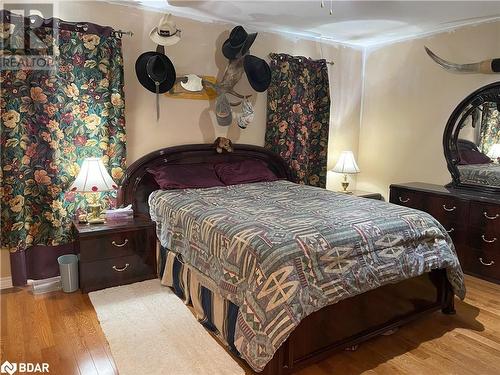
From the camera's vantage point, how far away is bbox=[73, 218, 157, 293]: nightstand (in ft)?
9.62

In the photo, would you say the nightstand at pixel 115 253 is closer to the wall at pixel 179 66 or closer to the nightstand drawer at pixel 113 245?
the nightstand drawer at pixel 113 245

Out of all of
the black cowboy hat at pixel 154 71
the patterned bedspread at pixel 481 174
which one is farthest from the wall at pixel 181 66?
the patterned bedspread at pixel 481 174

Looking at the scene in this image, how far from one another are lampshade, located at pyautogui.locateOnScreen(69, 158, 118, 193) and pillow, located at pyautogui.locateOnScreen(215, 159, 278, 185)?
3.57ft

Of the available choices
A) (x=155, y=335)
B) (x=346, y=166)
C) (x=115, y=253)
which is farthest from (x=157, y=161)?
(x=346, y=166)

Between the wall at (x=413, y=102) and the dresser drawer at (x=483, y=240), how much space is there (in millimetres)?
841

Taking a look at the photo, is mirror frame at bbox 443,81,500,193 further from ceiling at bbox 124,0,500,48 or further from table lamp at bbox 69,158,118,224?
table lamp at bbox 69,158,118,224

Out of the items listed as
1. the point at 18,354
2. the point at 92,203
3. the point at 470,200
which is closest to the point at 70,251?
the point at 92,203

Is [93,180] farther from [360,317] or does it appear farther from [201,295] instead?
[360,317]

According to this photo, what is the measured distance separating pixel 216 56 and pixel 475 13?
250cm

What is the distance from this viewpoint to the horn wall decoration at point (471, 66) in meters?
3.52

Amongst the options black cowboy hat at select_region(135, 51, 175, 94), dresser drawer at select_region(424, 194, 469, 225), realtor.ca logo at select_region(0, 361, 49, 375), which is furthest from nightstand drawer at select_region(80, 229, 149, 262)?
dresser drawer at select_region(424, 194, 469, 225)

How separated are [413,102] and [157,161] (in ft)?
9.83

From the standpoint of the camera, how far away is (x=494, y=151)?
11.8 feet

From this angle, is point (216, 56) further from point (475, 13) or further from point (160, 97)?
point (475, 13)
